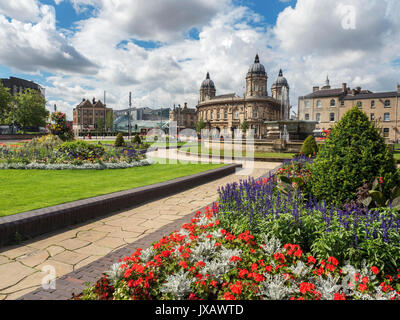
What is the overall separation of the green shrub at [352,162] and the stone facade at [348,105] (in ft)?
176

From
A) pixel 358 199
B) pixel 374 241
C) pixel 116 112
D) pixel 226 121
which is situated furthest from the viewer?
pixel 116 112

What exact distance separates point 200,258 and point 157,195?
178 inches

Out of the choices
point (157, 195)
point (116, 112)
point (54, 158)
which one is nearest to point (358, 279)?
point (157, 195)

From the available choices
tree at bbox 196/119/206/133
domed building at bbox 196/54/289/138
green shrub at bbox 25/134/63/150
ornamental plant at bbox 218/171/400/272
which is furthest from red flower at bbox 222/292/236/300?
tree at bbox 196/119/206/133

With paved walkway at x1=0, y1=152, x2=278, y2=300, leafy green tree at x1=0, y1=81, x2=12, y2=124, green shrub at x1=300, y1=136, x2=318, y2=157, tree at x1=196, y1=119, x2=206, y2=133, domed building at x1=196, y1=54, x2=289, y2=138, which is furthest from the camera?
tree at x1=196, y1=119, x2=206, y2=133

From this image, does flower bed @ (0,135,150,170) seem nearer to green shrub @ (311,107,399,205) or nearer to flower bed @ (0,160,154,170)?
flower bed @ (0,160,154,170)

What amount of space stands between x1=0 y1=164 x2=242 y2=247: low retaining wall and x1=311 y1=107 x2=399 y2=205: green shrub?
426cm

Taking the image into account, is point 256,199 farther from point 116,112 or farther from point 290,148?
point 116,112

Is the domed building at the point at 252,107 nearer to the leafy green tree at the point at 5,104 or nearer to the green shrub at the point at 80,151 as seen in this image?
the leafy green tree at the point at 5,104

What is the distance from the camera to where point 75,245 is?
13.8ft

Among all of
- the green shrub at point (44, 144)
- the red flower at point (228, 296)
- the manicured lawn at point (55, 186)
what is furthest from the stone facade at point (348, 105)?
the red flower at point (228, 296)

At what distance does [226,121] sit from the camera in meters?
94.8

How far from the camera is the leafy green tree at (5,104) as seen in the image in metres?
49.3

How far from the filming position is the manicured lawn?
18.2 ft
